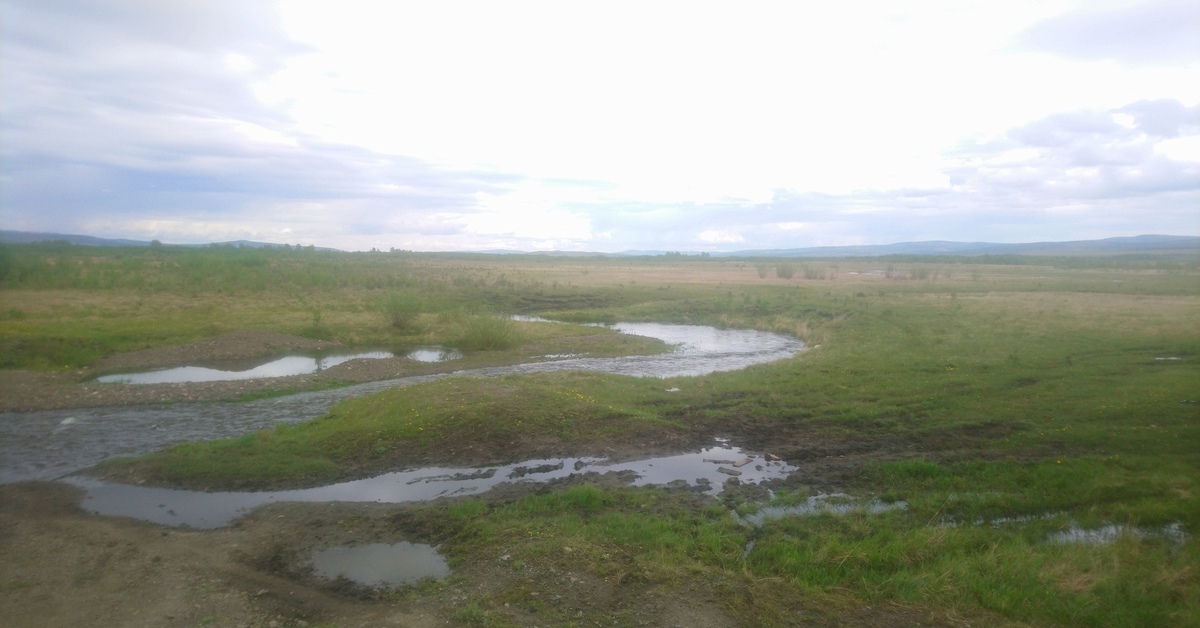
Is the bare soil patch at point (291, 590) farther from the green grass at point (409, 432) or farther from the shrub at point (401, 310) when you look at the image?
the shrub at point (401, 310)

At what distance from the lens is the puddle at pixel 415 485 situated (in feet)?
37.7

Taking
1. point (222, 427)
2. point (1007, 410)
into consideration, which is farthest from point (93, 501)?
point (1007, 410)

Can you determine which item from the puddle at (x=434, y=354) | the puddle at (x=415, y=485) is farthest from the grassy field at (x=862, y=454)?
the puddle at (x=434, y=354)

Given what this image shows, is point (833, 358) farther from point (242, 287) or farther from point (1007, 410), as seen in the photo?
point (242, 287)

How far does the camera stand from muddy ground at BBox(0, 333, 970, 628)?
7.57m

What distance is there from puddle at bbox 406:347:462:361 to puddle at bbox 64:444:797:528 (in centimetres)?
1663

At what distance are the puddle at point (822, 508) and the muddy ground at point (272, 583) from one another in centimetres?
74

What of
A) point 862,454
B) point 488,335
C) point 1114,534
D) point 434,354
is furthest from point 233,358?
point 1114,534

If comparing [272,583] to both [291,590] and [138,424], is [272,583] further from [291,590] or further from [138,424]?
[138,424]

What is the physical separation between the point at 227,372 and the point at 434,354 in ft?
29.0

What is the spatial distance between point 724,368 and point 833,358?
4.30m

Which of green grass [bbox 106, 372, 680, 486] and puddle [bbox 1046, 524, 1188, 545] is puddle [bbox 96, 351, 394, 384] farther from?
puddle [bbox 1046, 524, 1188, 545]

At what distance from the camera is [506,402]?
16.7m

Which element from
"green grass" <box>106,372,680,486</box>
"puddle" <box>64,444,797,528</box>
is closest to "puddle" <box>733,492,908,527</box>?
"puddle" <box>64,444,797,528</box>
